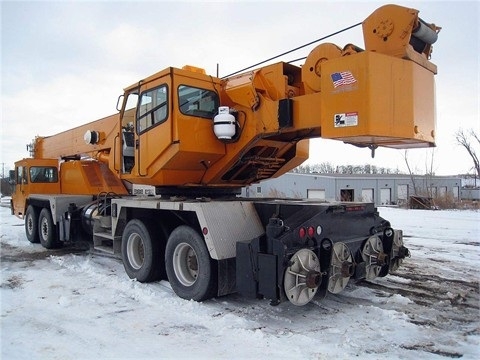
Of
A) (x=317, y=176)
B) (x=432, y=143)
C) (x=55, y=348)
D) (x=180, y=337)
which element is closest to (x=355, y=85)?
(x=432, y=143)

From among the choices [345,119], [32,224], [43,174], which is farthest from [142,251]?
[43,174]

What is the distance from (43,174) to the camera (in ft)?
38.8

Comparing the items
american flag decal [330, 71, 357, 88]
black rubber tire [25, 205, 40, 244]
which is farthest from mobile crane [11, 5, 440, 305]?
black rubber tire [25, 205, 40, 244]

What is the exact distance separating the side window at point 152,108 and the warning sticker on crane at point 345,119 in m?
2.69

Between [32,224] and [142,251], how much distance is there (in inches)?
223

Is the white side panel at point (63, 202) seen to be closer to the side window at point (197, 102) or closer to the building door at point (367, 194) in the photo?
the side window at point (197, 102)

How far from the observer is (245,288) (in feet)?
16.5

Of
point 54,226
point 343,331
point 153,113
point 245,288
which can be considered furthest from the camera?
point 54,226

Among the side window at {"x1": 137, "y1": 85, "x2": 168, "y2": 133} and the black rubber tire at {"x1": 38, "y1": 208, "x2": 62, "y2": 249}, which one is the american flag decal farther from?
the black rubber tire at {"x1": 38, "y1": 208, "x2": 62, "y2": 249}

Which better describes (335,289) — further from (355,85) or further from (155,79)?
(155,79)

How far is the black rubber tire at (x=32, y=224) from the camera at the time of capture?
1129cm

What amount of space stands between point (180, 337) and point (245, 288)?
0.98 metres

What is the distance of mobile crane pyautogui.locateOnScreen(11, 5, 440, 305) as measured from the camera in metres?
4.71

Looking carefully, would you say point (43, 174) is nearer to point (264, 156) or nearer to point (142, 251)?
point (142, 251)
